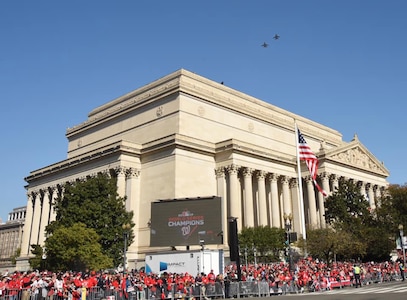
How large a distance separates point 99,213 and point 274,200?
83.2 feet

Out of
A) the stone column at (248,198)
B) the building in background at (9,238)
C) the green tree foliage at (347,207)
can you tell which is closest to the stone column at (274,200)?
the stone column at (248,198)

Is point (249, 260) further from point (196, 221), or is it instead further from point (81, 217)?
point (81, 217)

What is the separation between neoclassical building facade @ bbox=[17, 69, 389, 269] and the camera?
53.3m

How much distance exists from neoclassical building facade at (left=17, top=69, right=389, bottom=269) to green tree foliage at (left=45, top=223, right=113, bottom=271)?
948 centimetres

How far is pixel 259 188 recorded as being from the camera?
5722 centimetres

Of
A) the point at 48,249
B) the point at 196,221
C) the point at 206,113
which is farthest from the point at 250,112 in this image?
the point at 48,249

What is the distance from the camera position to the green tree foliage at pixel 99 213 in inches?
1703

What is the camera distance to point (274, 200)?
5884 centimetres

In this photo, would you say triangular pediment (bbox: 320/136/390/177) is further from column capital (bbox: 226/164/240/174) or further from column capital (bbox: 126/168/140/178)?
column capital (bbox: 126/168/140/178)

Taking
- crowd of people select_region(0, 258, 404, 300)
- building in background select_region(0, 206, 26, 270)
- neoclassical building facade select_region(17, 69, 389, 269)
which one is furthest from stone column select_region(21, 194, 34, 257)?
building in background select_region(0, 206, 26, 270)

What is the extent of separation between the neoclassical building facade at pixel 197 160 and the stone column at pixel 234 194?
0.42ft

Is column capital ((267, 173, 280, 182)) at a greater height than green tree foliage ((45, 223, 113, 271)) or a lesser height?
greater

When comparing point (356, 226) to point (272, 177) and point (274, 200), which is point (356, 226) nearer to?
point (274, 200)

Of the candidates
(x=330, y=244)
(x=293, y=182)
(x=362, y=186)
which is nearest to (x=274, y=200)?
(x=293, y=182)
